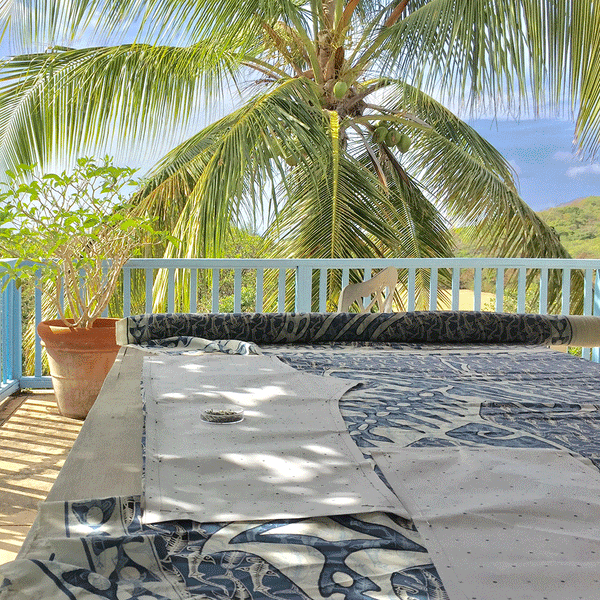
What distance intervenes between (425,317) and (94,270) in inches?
72.1

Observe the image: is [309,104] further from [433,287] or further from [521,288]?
[521,288]

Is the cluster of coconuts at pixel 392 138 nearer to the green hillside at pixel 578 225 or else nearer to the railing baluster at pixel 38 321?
the railing baluster at pixel 38 321

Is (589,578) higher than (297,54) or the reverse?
the reverse

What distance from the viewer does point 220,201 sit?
3369 mm

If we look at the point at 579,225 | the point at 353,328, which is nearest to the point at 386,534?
the point at 353,328

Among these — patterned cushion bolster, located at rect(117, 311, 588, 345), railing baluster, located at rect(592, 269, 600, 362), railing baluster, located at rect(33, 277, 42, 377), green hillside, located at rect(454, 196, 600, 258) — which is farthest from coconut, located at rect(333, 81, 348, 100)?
green hillside, located at rect(454, 196, 600, 258)

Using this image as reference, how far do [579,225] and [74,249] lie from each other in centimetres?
1247

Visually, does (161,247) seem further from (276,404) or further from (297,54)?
(276,404)

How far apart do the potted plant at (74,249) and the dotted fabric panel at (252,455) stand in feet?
5.96

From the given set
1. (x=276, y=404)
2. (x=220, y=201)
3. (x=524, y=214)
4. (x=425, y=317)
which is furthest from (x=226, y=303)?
(x=276, y=404)

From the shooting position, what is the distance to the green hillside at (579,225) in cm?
1220

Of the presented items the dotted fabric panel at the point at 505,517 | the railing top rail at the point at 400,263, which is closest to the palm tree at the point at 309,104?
the railing top rail at the point at 400,263

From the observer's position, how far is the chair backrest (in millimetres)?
2949

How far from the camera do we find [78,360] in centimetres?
284
